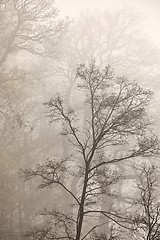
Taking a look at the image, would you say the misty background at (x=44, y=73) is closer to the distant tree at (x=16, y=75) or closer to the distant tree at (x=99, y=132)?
the distant tree at (x=16, y=75)

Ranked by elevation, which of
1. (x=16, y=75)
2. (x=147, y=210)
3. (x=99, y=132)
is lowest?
(x=147, y=210)

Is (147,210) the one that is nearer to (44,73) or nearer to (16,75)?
(16,75)

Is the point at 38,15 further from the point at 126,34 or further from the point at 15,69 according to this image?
the point at 126,34

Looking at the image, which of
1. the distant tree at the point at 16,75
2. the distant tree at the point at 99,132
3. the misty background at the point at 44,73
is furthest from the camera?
the misty background at the point at 44,73

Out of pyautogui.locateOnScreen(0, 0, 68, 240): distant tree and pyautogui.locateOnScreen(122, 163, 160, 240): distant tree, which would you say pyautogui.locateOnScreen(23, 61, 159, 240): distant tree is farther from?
pyautogui.locateOnScreen(0, 0, 68, 240): distant tree

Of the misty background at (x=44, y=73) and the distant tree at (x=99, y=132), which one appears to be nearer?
the distant tree at (x=99, y=132)

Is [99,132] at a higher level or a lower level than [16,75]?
lower

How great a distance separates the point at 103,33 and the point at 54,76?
438 cm

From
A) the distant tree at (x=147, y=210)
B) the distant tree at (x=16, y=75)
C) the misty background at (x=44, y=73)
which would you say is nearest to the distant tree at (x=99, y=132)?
the distant tree at (x=147, y=210)

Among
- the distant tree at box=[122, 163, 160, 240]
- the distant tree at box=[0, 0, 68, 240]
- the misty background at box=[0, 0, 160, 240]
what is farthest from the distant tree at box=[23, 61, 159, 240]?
the misty background at box=[0, 0, 160, 240]

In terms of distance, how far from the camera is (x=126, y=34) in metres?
23.0

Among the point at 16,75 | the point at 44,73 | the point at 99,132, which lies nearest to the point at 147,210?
the point at 99,132

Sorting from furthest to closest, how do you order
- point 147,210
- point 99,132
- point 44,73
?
point 44,73 → point 99,132 → point 147,210

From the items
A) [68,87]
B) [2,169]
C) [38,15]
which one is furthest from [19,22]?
[68,87]
